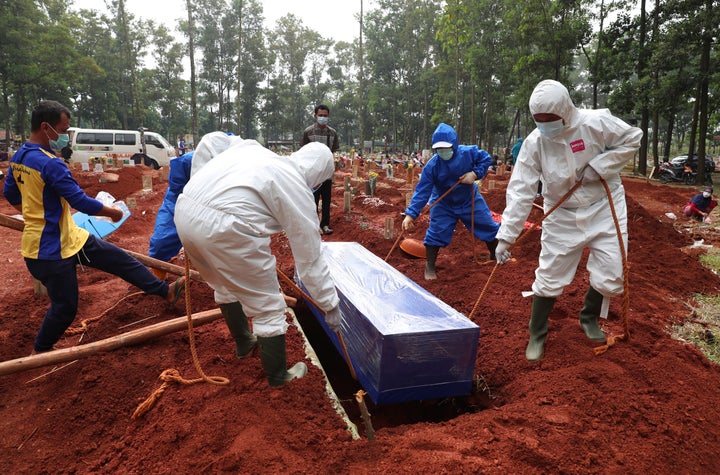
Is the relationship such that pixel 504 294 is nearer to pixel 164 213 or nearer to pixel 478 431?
pixel 478 431

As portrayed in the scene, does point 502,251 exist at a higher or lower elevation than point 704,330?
higher

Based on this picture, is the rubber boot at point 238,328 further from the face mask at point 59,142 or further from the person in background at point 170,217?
the face mask at point 59,142

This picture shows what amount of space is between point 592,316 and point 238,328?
2555mm

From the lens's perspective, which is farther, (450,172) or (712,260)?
(712,260)

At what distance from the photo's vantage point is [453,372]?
2.61m

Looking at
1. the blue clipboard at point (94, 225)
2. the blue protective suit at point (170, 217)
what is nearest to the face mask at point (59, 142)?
the blue protective suit at point (170, 217)

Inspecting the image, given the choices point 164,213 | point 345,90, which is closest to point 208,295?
point 164,213

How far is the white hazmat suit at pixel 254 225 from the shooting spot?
2.07 m

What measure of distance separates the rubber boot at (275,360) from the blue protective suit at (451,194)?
2594mm

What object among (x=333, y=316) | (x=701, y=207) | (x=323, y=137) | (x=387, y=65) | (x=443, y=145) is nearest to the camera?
(x=333, y=316)

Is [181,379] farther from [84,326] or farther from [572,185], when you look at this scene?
[572,185]

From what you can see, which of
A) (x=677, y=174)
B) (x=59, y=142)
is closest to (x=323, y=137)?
(x=59, y=142)

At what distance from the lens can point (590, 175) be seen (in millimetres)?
2812

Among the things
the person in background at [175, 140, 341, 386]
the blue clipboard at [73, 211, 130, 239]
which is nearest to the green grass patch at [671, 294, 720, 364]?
the person in background at [175, 140, 341, 386]
